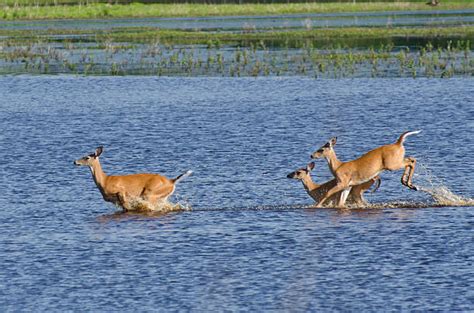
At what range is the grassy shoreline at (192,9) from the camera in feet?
280

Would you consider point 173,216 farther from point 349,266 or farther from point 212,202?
point 349,266

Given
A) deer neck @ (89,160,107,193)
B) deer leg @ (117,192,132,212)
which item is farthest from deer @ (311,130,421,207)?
deer neck @ (89,160,107,193)

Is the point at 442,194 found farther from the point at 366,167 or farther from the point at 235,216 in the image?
the point at 235,216

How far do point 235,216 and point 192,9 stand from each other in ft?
229

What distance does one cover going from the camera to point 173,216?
20.2m

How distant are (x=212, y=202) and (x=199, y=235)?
2969mm

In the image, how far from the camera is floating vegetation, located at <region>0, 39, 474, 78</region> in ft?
147

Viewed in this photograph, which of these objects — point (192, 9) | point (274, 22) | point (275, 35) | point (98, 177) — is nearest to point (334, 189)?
point (98, 177)

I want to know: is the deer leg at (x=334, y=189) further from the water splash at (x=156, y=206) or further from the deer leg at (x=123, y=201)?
the deer leg at (x=123, y=201)

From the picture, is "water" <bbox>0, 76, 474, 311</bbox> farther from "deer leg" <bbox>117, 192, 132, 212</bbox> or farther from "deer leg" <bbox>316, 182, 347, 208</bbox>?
"deer leg" <bbox>316, 182, 347, 208</bbox>

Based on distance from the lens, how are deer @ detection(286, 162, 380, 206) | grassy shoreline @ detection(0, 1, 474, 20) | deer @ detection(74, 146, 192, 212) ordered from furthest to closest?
grassy shoreline @ detection(0, 1, 474, 20)
deer @ detection(286, 162, 380, 206)
deer @ detection(74, 146, 192, 212)

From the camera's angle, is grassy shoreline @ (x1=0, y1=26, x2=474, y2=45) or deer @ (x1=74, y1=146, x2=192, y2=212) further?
grassy shoreline @ (x1=0, y1=26, x2=474, y2=45)

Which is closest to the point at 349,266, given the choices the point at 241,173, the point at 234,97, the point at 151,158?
the point at 241,173

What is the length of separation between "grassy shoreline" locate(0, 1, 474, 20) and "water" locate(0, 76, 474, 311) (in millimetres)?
48299
